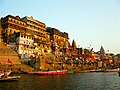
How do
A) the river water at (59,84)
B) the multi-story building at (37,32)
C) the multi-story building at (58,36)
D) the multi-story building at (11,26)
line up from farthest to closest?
the multi-story building at (58,36) → the multi-story building at (37,32) → the multi-story building at (11,26) → the river water at (59,84)

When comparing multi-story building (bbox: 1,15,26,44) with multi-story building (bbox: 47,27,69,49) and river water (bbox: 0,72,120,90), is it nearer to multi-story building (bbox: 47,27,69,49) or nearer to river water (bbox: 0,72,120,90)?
multi-story building (bbox: 47,27,69,49)

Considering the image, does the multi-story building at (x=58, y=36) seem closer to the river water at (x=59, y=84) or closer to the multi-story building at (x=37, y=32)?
the multi-story building at (x=37, y=32)

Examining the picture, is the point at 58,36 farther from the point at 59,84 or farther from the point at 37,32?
the point at 59,84

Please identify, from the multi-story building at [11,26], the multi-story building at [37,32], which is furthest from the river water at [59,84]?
the multi-story building at [37,32]

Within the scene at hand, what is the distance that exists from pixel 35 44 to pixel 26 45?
19.1 feet

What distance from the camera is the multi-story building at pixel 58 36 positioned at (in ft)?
365

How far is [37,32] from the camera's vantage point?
100812 millimetres

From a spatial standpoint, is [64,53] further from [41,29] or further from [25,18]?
[25,18]

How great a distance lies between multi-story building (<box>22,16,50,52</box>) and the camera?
92762mm

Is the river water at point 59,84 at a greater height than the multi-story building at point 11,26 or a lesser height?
lesser

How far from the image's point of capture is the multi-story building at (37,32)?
92762mm

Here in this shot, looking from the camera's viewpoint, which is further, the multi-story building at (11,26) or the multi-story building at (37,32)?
the multi-story building at (37,32)

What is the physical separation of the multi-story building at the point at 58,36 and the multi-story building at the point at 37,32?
4.95 m

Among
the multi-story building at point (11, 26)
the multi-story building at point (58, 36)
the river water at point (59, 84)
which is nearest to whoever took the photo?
the river water at point (59, 84)
